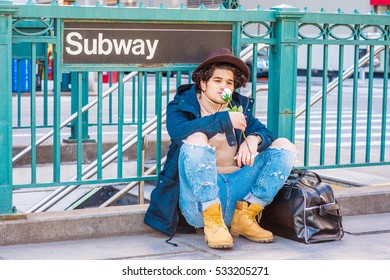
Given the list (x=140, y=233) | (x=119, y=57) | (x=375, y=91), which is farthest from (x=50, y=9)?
(x=375, y=91)

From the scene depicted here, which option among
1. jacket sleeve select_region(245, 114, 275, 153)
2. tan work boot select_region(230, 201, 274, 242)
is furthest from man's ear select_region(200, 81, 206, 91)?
tan work boot select_region(230, 201, 274, 242)

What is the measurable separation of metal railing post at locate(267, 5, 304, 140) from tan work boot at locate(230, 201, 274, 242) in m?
0.89

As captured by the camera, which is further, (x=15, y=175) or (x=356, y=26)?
(x=15, y=175)

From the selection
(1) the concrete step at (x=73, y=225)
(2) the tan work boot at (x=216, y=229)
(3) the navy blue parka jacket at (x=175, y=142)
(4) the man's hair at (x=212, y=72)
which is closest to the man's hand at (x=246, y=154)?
(3) the navy blue parka jacket at (x=175, y=142)

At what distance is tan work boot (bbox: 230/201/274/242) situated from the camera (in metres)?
5.36

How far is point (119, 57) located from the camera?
558 cm

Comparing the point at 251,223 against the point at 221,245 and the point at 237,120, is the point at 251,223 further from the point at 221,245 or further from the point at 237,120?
the point at 237,120

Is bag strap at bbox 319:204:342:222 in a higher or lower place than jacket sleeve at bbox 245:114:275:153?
lower

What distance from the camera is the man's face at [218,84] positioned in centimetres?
534

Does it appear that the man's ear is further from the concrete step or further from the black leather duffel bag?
the concrete step

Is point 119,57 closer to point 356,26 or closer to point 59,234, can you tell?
point 59,234

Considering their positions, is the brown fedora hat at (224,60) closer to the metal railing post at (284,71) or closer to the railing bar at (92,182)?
the metal railing post at (284,71)

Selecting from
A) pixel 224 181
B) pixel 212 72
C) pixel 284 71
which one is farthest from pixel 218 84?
pixel 284 71

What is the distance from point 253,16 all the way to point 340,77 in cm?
96
